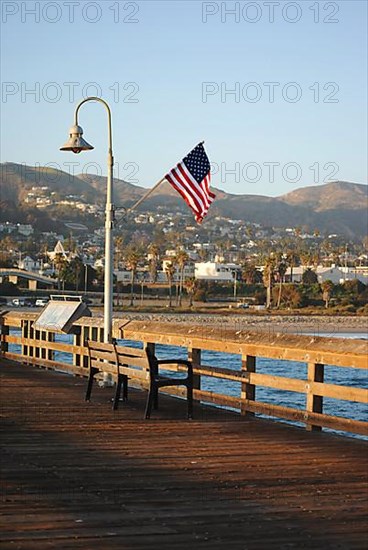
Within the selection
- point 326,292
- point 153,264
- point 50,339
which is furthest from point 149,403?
point 153,264

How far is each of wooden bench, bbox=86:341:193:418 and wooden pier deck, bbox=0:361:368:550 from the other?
279 mm

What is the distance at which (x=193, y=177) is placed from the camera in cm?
1496

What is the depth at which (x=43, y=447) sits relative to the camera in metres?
9.05

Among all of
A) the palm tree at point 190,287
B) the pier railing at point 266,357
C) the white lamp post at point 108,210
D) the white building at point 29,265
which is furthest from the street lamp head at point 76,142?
the white building at point 29,265

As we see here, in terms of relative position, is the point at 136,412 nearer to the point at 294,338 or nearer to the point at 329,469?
the point at 294,338

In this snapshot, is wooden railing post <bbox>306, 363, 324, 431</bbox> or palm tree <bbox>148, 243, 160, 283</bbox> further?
palm tree <bbox>148, 243, 160, 283</bbox>

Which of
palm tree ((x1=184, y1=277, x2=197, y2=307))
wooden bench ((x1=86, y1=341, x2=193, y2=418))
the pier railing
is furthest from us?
palm tree ((x1=184, y1=277, x2=197, y2=307))

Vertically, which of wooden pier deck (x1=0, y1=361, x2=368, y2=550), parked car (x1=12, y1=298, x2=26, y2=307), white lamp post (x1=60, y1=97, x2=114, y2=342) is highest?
white lamp post (x1=60, y1=97, x2=114, y2=342)

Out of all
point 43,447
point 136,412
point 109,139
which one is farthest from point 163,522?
point 109,139

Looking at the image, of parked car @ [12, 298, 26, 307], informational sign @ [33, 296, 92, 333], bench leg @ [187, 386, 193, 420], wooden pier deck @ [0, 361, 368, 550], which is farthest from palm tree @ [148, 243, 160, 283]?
wooden pier deck @ [0, 361, 368, 550]

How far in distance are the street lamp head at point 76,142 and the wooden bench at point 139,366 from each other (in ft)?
9.78

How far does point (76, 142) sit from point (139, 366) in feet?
13.8

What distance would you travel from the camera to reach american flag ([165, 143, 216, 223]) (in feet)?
48.8

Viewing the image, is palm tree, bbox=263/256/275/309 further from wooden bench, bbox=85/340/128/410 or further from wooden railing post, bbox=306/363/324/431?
wooden railing post, bbox=306/363/324/431
